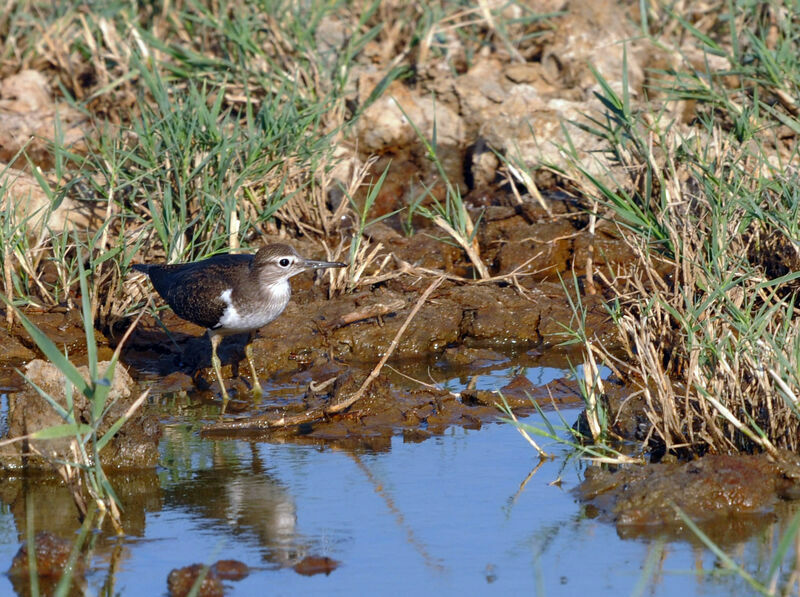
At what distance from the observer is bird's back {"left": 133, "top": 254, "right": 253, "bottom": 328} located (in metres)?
6.99

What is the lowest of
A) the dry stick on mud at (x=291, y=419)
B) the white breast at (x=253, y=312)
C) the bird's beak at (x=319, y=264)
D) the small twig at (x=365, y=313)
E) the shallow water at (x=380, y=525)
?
the shallow water at (x=380, y=525)

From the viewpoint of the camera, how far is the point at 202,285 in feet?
23.1

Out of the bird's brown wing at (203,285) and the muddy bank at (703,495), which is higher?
the bird's brown wing at (203,285)

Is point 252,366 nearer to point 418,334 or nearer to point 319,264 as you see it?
point 319,264

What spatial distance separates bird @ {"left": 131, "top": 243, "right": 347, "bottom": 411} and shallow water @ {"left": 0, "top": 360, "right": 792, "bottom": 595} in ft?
3.41

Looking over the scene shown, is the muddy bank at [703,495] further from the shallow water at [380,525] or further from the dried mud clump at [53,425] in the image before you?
the dried mud clump at [53,425]

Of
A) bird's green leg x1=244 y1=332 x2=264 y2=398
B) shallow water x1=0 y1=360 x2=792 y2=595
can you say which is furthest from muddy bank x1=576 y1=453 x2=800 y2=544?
bird's green leg x1=244 y1=332 x2=264 y2=398

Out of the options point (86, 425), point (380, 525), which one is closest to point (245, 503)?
point (380, 525)

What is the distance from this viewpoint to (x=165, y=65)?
391 inches

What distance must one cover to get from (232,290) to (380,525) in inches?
93.7

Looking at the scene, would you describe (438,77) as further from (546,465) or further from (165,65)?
(546,465)

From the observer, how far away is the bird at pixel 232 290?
22.8 ft

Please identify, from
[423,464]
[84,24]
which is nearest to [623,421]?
[423,464]

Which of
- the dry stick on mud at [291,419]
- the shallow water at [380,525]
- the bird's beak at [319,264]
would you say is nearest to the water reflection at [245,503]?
the shallow water at [380,525]
